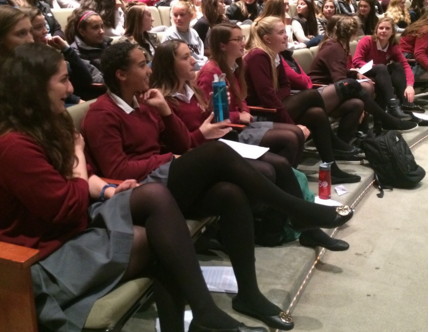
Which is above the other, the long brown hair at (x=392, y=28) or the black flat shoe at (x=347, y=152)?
the long brown hair at (x=392, y=28)

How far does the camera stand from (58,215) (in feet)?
4.11

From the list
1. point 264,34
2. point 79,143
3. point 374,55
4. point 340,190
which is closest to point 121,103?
point 79,143

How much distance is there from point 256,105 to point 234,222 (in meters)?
1.27

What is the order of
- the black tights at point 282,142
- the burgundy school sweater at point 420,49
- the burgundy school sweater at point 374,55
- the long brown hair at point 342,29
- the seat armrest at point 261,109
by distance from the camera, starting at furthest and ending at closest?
1. the burgundy school sweater at point 420,49
2. the burgundy school sweater at point 374,55
3. the long brown hair at point 342,29
4. the seat armrest at point 261,109
5. the black tights at point 282,142

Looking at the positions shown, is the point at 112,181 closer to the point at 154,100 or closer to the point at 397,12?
the point at 154,100

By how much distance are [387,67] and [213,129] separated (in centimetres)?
229

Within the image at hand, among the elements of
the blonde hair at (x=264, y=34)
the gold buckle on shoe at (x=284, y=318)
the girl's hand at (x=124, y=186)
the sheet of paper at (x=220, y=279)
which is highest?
the blonde hair at (x=264, y=34)

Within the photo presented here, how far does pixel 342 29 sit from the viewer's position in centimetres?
320

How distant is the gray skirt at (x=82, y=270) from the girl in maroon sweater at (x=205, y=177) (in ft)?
0.90

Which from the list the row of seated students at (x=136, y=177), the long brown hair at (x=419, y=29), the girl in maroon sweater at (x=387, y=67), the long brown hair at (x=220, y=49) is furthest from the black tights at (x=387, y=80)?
the long brown hair at (x=220, y=49)

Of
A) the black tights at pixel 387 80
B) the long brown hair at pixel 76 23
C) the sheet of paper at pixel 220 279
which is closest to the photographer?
the sheet of paper at pixel 220 279

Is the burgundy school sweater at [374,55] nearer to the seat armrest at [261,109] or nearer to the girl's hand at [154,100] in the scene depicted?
the seat armrest at [261,109]

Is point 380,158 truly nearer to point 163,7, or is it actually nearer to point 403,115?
point 403,115

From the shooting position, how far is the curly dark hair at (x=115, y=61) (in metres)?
1.71
